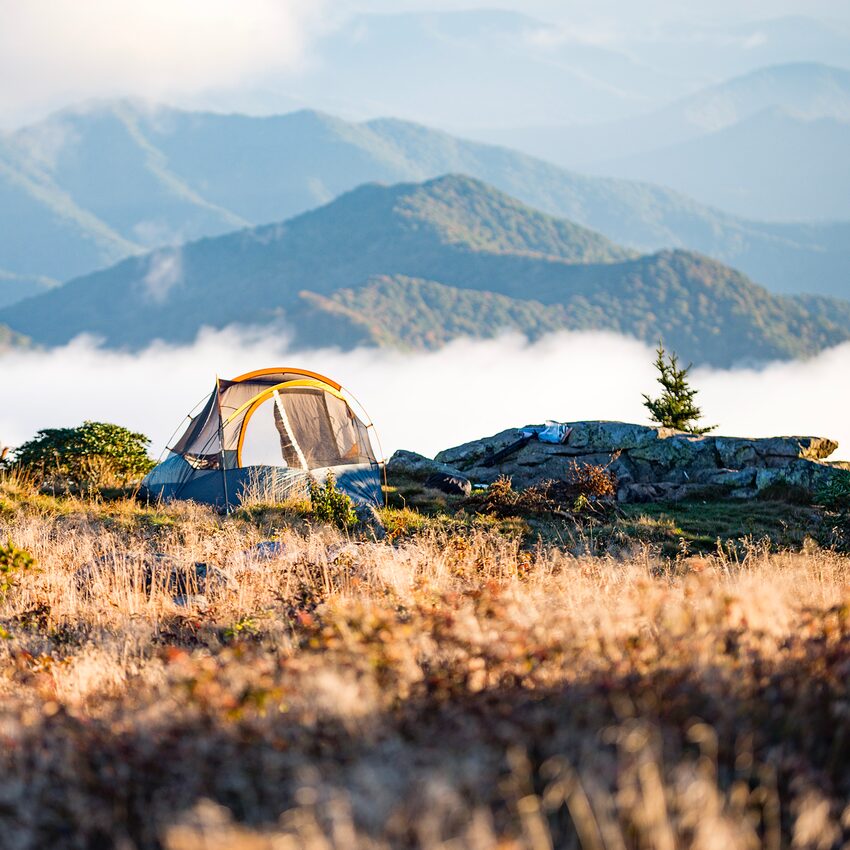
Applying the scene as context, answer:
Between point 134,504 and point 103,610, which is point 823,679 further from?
point 134,504

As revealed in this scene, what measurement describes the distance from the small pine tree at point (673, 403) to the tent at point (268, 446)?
12036 mm

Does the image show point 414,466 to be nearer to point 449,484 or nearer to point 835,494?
point 449,484

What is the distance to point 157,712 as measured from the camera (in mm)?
5195

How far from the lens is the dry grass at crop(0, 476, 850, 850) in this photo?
151 inches

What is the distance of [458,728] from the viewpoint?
478cm

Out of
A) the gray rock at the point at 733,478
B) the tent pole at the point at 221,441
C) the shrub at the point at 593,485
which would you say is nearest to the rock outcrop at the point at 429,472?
the shrub at the point at 593,485

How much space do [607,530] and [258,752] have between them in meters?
10.9

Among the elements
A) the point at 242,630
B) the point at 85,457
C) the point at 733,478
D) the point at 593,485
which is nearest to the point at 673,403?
the point at 733,478

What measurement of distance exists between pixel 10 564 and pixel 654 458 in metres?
16.5

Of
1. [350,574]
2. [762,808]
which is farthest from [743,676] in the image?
[350,574]

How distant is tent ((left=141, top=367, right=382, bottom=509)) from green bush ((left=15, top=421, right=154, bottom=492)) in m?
1.29

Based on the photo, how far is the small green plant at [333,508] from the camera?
14.7 metres

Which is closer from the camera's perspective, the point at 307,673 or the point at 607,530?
the point at 307,673

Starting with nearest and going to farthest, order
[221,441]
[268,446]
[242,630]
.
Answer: [242,630], [221,441], [268,446]
